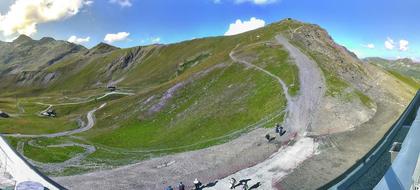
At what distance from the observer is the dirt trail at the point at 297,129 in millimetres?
59469

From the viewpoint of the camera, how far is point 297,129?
7712cm

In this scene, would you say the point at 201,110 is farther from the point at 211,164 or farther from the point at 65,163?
the point at 211,164

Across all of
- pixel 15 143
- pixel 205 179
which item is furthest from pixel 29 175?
pixel 15 143

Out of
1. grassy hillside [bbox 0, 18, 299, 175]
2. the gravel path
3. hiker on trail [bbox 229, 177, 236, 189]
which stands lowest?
hiker on trail [bbox 229, 177, 236, 189]

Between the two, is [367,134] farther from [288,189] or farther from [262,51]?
[262,51]

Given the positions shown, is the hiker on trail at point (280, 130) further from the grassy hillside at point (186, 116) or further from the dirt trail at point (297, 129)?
the grassy hillside at point (186, 116)

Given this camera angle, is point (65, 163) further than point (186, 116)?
No

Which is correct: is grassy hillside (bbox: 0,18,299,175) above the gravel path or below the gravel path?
above

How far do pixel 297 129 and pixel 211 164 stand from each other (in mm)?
17253

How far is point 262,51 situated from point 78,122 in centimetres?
6380

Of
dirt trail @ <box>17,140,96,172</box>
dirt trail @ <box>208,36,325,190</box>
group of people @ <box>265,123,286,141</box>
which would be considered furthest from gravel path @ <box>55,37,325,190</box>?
dirt trail @ <box>17,140,96,172</box>

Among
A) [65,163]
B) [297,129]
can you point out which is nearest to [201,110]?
[65,163]

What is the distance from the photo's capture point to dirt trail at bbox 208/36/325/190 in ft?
195

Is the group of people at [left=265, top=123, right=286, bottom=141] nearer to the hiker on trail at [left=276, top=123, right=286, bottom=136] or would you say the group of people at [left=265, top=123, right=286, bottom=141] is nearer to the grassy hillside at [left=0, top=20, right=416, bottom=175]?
the hiker on trail at [left=276, top=123, right=286, bottom=136]
